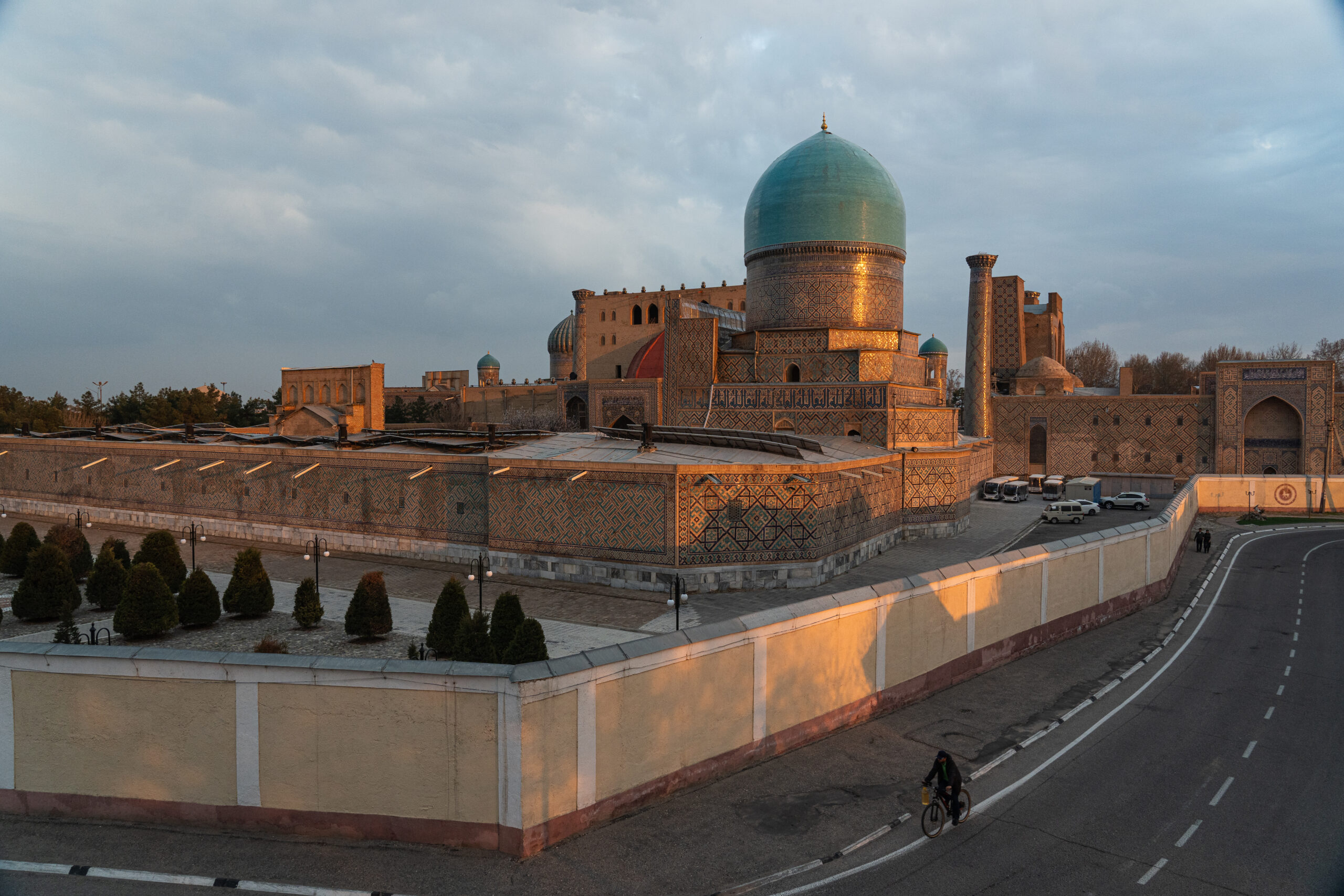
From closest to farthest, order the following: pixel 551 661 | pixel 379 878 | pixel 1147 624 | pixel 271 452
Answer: pixel 379 878 < pixel 551 661 < pixel 1147 624 < pixel 271 452

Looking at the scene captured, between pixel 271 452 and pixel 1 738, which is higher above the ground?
pixel 271 452

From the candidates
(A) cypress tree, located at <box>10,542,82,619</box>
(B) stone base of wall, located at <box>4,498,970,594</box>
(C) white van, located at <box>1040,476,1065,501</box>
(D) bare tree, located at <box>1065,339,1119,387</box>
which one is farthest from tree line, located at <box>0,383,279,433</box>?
(D) bare tree, located at <box>1065,339,1119,387</box>

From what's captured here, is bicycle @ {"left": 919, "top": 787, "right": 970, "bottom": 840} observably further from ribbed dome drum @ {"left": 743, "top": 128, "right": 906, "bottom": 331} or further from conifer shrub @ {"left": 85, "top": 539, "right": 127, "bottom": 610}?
ribbed dome drum @ {"left": 743, "top": 128, "right": 906, "bottom": 331}

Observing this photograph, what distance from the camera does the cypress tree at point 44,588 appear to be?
12.8 metres

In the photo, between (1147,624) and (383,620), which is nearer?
(383,620)

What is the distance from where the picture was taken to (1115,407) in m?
36.4

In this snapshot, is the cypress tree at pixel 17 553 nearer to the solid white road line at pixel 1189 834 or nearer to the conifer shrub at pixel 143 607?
the conifer shrub at pixel 143 607

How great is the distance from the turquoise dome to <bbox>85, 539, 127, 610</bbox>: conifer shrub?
63.5 ft

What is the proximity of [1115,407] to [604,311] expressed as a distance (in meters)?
26.3

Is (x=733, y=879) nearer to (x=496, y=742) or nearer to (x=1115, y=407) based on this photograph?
(x=496, y=742)

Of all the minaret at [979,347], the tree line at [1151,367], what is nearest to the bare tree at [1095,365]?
the tree line at [1151,367]

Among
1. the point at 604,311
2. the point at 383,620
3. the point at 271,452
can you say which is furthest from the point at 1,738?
the point at 604,311

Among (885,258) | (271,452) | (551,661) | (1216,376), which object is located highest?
(885,258)

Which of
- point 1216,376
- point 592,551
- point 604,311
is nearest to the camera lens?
point 592,551
